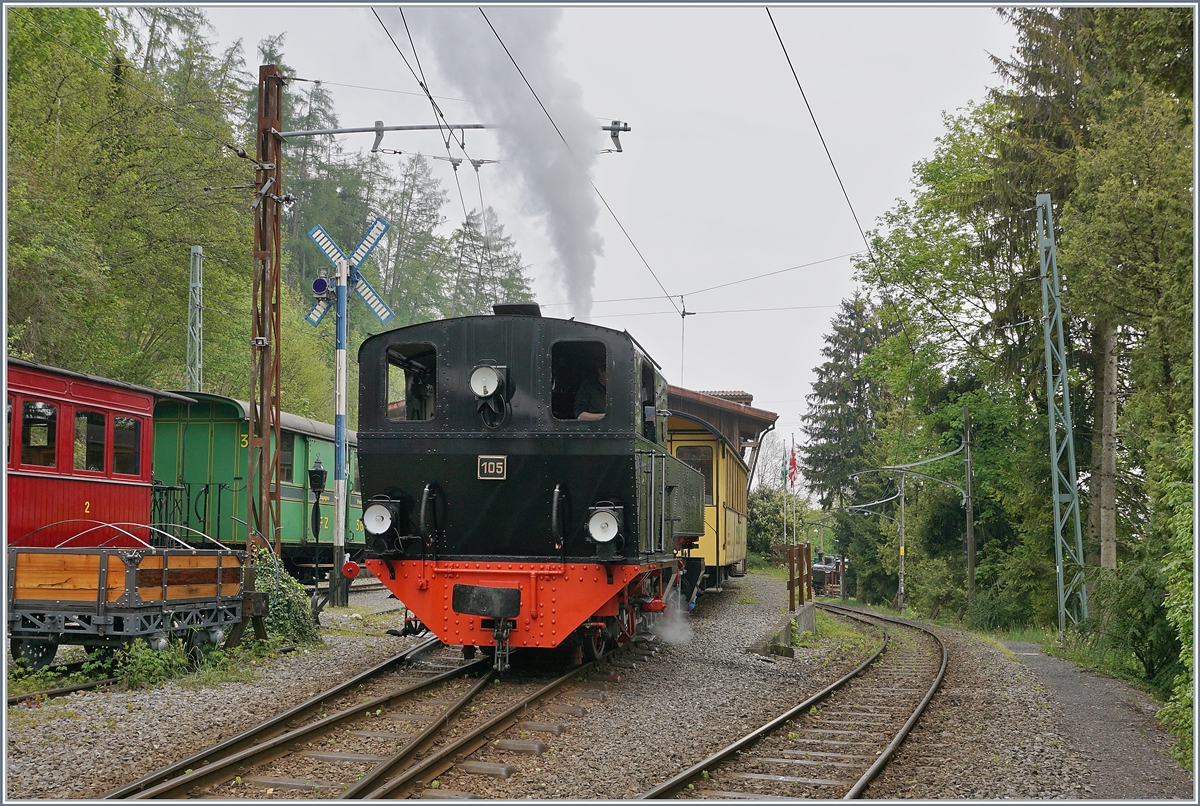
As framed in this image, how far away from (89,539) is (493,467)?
15.9 ft

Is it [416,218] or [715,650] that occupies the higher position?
[416,218]

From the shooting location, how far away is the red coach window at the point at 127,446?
11.0 metres

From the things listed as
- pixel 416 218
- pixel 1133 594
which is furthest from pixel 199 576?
pixel 416 218

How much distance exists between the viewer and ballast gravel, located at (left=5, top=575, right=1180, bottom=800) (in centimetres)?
593

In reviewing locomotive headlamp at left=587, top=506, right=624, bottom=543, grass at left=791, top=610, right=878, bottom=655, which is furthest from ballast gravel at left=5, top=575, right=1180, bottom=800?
grass at left=791, top=610, right=878, bottom=655

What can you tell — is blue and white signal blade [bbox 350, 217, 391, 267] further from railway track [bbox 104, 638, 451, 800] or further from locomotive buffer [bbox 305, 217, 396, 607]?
railway track [bbox 104, 638, 451, 800]

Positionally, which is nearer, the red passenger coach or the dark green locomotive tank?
the dark green locomotive tank

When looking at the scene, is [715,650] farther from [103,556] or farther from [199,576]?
[103,556]

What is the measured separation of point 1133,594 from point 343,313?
11.4 meters

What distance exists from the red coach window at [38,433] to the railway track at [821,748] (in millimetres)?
7347

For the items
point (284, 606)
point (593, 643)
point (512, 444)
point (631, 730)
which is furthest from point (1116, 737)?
point (284, 606)

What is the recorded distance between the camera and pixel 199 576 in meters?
9.73

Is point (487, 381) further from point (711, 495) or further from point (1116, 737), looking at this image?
point (711, 495)

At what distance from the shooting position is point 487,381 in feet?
28.9
